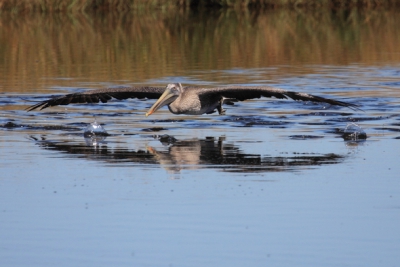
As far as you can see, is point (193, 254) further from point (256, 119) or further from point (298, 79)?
point (298, 79)

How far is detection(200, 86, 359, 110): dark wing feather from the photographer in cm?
1041

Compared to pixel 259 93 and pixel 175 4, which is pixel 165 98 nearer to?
pixel 259 93

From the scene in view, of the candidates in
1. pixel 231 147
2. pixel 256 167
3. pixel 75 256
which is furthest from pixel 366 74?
pixel 75 256

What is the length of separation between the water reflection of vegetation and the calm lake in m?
0.16

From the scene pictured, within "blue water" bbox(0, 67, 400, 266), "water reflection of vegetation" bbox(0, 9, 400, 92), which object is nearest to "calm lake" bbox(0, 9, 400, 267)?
"blue water" bbox(0, 67, 400, 266)

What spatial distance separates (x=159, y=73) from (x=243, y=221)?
10.9 metres

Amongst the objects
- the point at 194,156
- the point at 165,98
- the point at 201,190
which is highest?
the point at 165,98

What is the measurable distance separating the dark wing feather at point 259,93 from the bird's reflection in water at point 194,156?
28.0 inches

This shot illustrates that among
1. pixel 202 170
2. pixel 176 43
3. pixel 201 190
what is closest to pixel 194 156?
pixel 202 170

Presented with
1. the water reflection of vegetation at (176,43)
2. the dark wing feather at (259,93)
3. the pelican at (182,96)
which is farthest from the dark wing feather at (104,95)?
the water reflection of vegetation at (176,43)

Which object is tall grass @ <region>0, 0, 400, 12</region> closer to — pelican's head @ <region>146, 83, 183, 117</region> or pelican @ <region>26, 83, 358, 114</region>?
pelican @ <region>26, 83, 358, 114</region>

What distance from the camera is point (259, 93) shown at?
10891mm

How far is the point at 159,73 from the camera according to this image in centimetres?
1756

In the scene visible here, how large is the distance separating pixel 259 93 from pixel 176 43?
1262 centimetres
